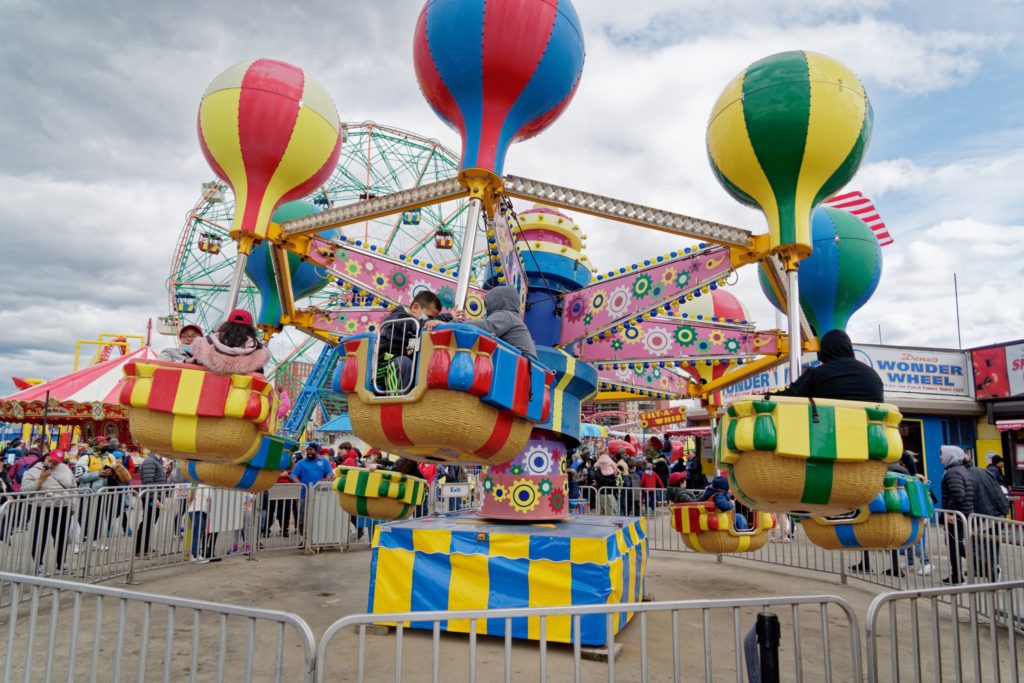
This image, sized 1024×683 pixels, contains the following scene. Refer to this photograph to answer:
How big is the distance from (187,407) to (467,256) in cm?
180

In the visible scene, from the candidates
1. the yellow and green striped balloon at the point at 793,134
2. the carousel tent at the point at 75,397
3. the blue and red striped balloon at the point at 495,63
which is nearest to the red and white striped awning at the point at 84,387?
the carousel tent at the point at 75,397

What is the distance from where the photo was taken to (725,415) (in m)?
3.34

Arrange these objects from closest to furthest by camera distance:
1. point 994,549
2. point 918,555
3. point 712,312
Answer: point 994,549 < point 918,555 < point 712,312

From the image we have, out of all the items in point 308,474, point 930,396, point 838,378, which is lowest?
point 308,474

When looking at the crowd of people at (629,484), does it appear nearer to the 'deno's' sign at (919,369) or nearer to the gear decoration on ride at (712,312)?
the gear decoration on ride at (712,312)

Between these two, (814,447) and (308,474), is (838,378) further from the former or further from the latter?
(308,474)

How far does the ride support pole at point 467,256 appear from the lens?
4.09 metres

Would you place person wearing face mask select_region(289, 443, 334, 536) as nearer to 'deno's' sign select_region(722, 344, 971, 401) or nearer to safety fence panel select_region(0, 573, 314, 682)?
safety fence panel select_region(0, 573, 314, 682)

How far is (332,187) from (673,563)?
77.2 feet

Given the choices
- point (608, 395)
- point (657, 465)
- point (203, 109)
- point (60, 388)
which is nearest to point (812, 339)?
point (608, 395)

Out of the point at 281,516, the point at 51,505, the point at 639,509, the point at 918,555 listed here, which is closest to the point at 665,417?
the point at 639,509

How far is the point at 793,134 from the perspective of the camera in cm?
490

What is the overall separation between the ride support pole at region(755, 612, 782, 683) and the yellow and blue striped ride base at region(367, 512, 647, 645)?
2.62m

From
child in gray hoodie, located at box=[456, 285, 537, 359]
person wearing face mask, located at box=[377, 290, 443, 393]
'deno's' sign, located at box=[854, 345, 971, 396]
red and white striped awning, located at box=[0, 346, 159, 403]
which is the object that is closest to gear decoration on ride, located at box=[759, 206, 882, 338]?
child in gray hoodie, located at box=[456, 285, 537, 359]
